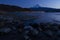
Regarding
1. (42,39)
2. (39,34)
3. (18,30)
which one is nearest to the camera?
(42,39)

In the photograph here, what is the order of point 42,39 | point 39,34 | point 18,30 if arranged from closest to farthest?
point 42,39 < point 39,34 < point 18,30

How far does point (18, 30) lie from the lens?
195 inches

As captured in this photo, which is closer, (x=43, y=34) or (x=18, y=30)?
(x=43, y=34)

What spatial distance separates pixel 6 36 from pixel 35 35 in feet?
2.51

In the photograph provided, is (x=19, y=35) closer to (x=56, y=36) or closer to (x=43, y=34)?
(x=43, y=34)

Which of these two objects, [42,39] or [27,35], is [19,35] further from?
[42,39]

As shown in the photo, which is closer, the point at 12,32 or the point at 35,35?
the point at 35,35

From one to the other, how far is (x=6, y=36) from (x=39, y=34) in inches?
34.7

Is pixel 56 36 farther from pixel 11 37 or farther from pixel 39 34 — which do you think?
pixel 11 37


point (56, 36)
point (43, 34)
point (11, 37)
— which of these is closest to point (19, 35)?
point (11, 37)

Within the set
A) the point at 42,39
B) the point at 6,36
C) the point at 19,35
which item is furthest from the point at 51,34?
the point at 6,36

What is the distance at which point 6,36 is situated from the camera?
4.30 meters

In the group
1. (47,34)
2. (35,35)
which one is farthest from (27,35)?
(47,34)

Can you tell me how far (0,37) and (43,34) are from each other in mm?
1143
